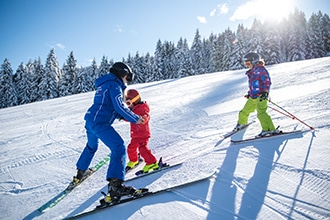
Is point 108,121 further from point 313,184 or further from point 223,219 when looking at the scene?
point 313,184

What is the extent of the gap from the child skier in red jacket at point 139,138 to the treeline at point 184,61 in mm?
40782

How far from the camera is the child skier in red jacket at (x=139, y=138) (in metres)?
3.95

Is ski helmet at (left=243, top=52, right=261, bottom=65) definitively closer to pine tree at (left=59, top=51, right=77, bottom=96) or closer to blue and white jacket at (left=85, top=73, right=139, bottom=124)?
blue and white jacket at (left=85, top=73, right=139, bottom=124)

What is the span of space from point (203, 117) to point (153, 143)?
2450 millimetres

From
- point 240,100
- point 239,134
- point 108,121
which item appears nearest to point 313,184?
point 239,134

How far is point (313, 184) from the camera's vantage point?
2.84 metres

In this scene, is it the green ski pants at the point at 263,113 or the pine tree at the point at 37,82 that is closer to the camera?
the green ski pants at the point at 263,113

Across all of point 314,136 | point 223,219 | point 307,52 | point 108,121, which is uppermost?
point 307,52

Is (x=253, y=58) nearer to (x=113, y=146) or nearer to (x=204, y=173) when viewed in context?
(x=204, y=173)

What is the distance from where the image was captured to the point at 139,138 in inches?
159

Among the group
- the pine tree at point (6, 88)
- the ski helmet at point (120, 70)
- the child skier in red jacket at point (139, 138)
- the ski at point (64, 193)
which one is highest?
the pine tree at point (6, 88)

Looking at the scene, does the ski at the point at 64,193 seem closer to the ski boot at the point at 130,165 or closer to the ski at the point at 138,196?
the ski boot at the point at 130,165

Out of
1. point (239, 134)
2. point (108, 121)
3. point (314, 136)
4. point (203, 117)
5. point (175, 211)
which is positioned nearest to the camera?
point (175, 211)

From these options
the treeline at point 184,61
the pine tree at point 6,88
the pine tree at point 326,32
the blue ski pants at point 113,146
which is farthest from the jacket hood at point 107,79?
the pine tree at point 326,32
